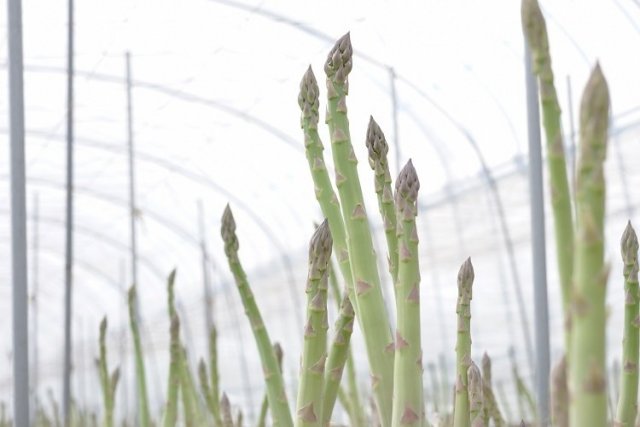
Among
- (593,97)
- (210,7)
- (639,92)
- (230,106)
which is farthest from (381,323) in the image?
(230,106)

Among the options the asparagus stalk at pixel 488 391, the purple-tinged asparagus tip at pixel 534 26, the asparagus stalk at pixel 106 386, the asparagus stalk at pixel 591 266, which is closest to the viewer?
the asparagus stalk at pixel 591 266

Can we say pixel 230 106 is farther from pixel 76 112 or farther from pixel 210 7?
pixel 210 7

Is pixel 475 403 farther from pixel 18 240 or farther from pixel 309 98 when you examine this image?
pixel 18 240

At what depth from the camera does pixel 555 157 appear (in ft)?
2.74

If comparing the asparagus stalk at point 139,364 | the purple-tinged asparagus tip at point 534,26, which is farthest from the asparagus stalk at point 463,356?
the asparagus stalk at point 139,364

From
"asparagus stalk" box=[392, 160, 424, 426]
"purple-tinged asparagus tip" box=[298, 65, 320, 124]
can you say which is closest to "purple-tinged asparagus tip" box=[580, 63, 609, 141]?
"asparagus stalk" box=[392, 160, 424, 426]

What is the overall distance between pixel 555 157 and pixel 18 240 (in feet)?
7.76

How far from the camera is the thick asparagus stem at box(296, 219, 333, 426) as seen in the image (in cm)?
118

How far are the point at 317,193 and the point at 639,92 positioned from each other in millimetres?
9310

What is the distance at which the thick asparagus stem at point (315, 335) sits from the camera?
1180 mm

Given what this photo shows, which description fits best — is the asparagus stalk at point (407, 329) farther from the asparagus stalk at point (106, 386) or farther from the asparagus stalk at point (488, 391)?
the asparagus stalk at point (106, 386)

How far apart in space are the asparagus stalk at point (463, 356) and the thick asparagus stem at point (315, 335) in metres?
0.19

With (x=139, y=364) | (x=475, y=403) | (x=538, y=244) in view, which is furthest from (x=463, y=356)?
(x=538, y=244)

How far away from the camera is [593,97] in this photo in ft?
2.46
